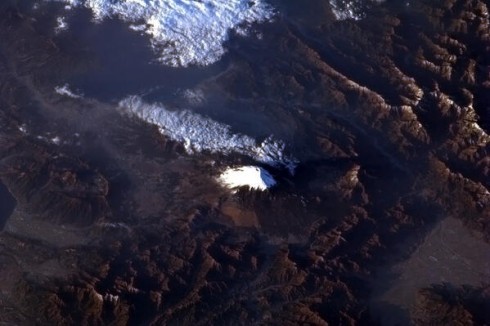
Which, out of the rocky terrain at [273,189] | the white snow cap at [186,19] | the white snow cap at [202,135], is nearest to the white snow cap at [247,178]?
the rocky terrain at [273,189]

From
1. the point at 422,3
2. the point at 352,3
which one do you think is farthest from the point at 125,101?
the point at 422,3

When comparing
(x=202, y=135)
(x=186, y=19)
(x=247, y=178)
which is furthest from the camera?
(x=186, y=19)

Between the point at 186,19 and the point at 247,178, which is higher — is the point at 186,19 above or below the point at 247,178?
above

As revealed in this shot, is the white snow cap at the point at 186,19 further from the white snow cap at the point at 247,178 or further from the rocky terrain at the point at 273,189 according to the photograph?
the white snow cap at the point at 247,178

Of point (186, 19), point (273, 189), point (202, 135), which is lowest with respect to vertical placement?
point (273, 189)

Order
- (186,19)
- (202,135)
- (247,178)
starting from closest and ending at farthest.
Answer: (247,178), (202,135), (186,19)

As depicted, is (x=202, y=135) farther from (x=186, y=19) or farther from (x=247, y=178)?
(x=186, y=19)

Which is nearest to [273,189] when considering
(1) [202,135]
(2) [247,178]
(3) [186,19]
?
(2) [247,178]
